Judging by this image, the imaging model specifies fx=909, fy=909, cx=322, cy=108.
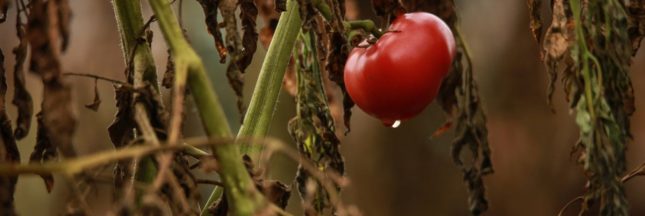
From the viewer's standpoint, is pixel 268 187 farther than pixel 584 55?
No

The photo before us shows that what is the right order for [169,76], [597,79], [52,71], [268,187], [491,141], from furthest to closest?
[491,141] → [597,79] → [169,76] → [268,187] → [52,71]

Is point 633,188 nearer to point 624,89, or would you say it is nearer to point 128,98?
point 624,89

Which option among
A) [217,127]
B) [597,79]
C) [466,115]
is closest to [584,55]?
[597,79]

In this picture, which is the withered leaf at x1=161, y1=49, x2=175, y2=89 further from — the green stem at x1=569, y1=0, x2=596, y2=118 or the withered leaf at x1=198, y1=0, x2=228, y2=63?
the green stem at x1=569, y1=0, x2=596, y2=118

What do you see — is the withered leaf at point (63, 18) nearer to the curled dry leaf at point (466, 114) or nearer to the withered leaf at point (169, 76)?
the withered leaf at point (169, 76)

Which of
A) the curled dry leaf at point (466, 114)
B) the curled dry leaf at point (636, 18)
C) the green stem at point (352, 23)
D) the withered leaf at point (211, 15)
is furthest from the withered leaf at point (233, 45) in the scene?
the curled dry leaf at point (636, 18)

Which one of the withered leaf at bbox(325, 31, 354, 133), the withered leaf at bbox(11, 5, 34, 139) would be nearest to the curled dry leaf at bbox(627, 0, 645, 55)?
the withered leaf at bbox(325, 31, 354, 133)

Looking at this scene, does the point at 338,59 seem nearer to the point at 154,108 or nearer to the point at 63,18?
the point at 154,108
